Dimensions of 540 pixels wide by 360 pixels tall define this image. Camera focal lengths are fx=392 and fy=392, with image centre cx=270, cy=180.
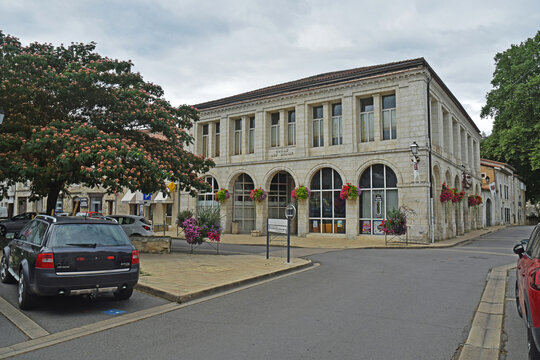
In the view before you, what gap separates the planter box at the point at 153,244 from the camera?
584 inches

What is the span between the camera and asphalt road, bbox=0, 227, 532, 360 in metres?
4.70

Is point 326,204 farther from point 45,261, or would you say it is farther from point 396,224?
point 45,261

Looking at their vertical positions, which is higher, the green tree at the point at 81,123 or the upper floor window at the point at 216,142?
the upper floor window at the point at 216,142

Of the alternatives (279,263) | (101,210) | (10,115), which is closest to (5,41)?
(10,115)

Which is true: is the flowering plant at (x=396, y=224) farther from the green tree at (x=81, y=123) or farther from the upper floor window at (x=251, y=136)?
the upper floor window at (x=251, y=136)

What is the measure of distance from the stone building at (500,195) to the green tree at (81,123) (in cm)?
3545

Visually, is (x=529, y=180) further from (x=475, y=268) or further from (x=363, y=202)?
(x=475, y=268)

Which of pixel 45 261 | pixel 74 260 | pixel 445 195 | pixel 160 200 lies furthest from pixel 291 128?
pixel 45 261

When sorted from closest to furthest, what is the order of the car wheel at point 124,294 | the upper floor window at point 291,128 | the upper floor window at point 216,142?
1. the car wheel at point 124,294
2. the upper floor window at point 291,128
3. the upper floor window at point 216,142

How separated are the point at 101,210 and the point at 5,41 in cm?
2637

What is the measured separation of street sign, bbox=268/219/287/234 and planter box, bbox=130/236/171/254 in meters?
4.26

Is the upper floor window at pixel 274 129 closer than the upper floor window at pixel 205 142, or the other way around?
the upper floor window at pixel 274 129

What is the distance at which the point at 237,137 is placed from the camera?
30562 mm

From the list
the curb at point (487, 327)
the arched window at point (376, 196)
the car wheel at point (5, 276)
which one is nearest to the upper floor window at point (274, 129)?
the arched window at point (376, 196)
